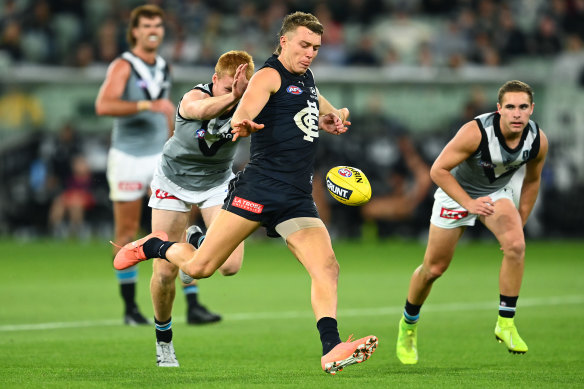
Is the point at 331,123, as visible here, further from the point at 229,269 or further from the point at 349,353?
the point at 349,353

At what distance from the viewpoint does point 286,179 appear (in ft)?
23.0

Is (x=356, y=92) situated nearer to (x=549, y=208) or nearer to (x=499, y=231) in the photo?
(x=549, y=208)

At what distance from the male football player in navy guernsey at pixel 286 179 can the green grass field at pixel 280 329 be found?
2.67 ft

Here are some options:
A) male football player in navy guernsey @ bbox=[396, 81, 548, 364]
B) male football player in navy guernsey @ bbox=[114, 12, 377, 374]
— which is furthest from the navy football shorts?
male football player in navy guernsey @ bbox=[396, 81, 548, 364]

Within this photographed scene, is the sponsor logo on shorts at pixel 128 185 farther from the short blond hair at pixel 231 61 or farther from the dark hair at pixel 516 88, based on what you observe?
the dark hair at pixel 516 88

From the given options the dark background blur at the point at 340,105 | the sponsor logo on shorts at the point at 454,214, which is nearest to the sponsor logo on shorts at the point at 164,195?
the sponsor logo on shorts at the point at 454,214

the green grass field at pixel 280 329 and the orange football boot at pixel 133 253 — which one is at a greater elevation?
the orange football boot at pixel 133 253

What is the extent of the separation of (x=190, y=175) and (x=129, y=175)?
8.00ft

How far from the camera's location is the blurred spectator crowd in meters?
23.9

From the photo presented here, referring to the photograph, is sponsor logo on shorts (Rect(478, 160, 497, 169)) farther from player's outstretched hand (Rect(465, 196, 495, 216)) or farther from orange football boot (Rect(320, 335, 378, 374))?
orange football boot (Rect(320, 335, 378, 374))

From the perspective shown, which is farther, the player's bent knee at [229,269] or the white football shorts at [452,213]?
the white football shorts at [452,213]

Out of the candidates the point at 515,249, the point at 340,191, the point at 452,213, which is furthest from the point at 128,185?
the point at 515,249

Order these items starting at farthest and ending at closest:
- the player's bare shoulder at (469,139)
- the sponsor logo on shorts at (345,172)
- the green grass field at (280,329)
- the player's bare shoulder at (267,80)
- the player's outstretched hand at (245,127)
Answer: the player's bare shoulder at (469,139)
the sponsor logo on shorts at (345,172)
the green grass field at (280,329)
the player's bare shoulder at (267,80)
the player's outstretched hand at (245,127)

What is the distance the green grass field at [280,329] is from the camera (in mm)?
7137
